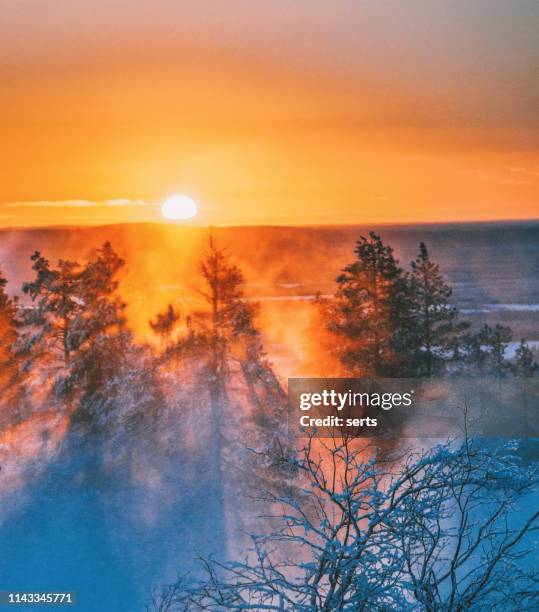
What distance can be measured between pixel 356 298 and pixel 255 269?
139cm

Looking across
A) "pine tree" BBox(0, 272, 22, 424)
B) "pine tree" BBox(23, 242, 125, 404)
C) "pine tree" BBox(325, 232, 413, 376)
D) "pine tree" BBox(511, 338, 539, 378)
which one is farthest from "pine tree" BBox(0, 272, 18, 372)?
"pine tree" BBox(511, 338, 539, 378)

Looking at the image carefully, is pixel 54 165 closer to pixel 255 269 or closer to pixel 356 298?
pixel 255 269

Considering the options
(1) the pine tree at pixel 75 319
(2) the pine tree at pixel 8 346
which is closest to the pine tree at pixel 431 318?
(1) the pine tree at pixel 75 319

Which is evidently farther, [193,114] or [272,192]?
[272,192]

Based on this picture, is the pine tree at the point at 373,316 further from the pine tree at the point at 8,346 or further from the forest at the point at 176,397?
the pine tree at the point at 8,346

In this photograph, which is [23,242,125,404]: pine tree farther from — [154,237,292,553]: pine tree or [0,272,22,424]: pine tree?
[154,237,292,553]: pine tree

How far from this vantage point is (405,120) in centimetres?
1064

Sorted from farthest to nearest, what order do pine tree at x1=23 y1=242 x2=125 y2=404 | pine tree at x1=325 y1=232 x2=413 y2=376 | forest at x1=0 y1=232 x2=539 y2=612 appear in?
pine tree at x1=23 y1=242 x2=125 y2=404 < pine tree at x1=325 y1=232 x2=413 y2=376 < forest at x1=0 y1=232 x2=539 y2=612

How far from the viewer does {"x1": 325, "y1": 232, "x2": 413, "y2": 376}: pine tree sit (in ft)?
34.8

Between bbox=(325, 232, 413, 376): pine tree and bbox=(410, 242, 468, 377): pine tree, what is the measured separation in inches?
5.5

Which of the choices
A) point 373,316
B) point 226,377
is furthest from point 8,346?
point 373,316

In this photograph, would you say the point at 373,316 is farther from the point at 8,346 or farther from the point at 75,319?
the point at 8,346

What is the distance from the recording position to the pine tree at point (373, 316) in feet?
34.8

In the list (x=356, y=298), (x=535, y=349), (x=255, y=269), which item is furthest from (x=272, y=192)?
(x=535, y=349)
